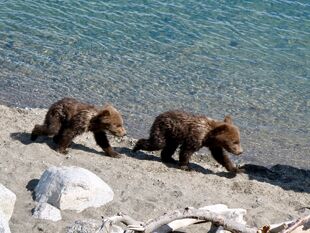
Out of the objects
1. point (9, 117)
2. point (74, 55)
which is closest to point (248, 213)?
point (9, 117)

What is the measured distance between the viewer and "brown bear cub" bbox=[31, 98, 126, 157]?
1170cm

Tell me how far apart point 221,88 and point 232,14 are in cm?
481

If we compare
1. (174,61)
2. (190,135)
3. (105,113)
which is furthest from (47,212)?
(174,61)

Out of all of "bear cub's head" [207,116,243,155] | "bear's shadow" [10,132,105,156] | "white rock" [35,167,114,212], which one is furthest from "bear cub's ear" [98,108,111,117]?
"white rock" [35,167,114,212]

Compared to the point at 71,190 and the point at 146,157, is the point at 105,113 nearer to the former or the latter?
the point at 146,157

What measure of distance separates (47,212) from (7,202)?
19.3 inches

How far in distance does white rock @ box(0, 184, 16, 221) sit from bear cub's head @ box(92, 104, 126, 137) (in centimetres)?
335

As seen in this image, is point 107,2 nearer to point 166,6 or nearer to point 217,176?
point 166,6

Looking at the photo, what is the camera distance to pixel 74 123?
461 inches

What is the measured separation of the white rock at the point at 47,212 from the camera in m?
8.77

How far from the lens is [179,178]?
11.1 meters

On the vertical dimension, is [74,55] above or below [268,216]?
below

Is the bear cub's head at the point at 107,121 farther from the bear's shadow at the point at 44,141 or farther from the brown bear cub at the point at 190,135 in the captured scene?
the brown bear cub at the point at 190,135

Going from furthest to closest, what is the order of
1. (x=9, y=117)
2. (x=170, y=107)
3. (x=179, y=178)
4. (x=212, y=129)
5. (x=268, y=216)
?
1. (x=170, y=107)
2. (x=9, y=117)
3. (x=212, y=129)
4. (x=179, y=178)
5. (x=268, y=216)
